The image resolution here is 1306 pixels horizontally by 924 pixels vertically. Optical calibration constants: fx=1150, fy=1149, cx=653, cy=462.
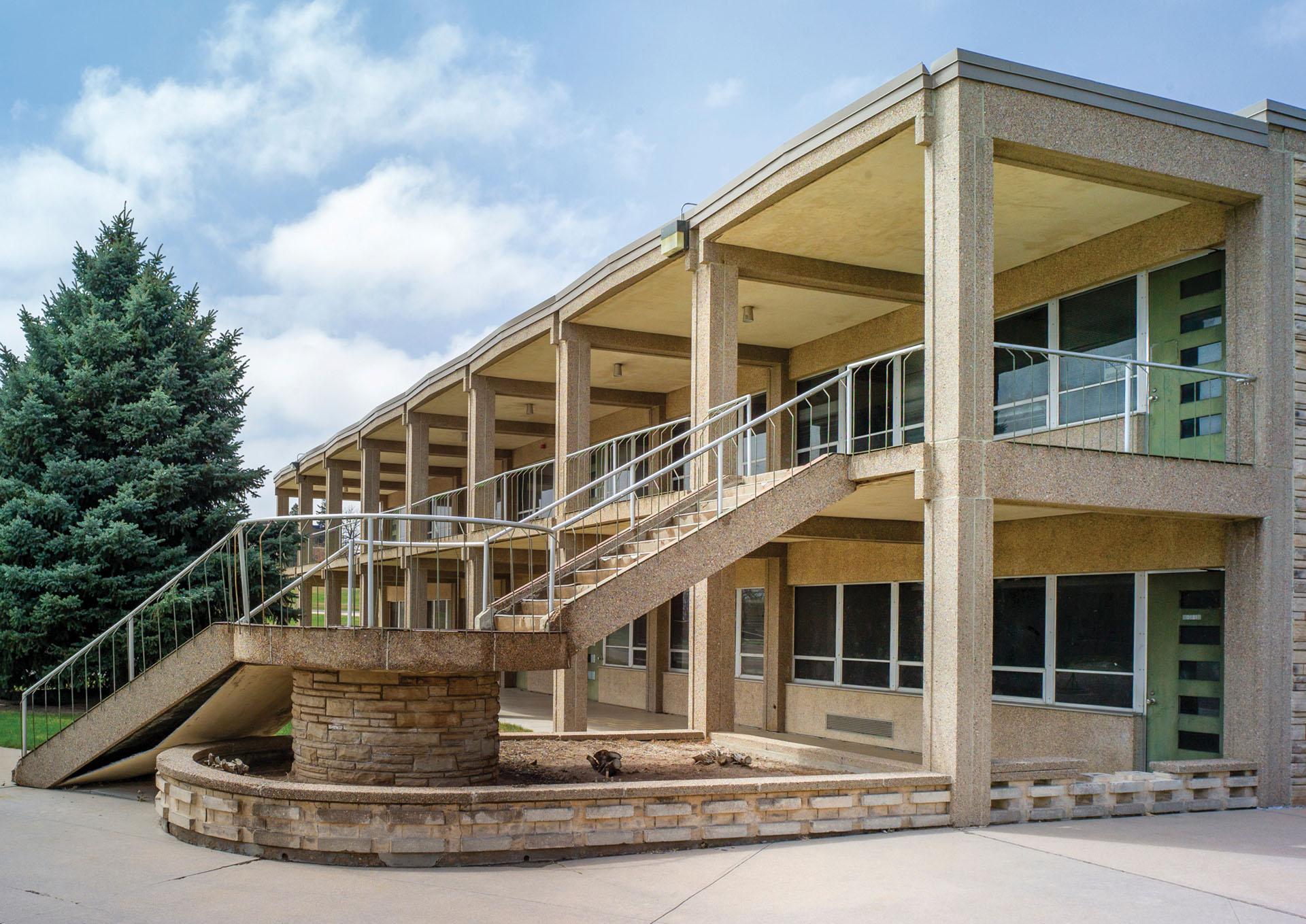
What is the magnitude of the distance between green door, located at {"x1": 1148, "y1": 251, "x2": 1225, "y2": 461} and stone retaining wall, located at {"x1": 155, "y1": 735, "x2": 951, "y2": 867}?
5.37m

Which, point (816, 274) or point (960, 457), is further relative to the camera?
point (816, 274)

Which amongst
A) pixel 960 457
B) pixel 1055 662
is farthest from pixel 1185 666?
pixel 960 457

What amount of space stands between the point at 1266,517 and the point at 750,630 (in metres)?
10.5

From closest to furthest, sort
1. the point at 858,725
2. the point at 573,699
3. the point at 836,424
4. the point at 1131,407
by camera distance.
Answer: the point at 1131,407 < the point at 573,699 < the point at 858,725 < the point at 836,424

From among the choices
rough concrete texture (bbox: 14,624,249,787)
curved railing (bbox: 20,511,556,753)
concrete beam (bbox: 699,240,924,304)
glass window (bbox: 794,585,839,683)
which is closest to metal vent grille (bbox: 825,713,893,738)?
glass window (bbox: 794,585,839,683)

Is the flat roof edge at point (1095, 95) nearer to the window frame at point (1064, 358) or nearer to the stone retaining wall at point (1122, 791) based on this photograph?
the window frame at point (1064, 358)

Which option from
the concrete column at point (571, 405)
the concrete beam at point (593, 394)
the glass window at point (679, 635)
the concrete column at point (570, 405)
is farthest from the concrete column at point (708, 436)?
the concrete beam at point (593, 394)

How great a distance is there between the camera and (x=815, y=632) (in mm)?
18953

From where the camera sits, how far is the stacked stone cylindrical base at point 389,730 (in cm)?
979

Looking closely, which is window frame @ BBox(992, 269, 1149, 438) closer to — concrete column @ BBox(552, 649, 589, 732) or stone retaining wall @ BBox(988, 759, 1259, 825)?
stone retaining wall @ BBox(988, 759, 1259, 825)

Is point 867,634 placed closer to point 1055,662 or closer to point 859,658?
point 859,658

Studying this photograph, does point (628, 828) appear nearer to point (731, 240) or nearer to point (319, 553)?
point (731, 240)

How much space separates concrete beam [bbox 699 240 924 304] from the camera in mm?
14516

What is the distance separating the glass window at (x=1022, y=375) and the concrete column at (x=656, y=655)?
30.5 ft
